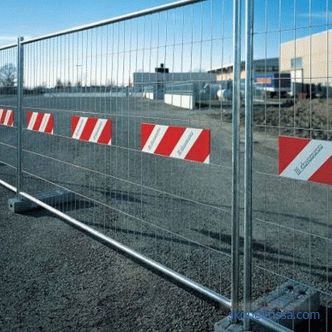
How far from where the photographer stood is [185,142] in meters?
4.02

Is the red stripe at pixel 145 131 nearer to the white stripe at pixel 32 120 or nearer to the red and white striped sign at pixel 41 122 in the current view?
the red and white striped sign at pixel 41 122

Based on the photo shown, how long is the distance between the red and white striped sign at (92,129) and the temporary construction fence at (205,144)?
0.05 feet

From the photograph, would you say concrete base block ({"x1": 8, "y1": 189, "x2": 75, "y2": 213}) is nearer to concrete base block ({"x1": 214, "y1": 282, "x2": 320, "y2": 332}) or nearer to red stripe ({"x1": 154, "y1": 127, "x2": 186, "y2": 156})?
red stripe ({"x1": 154, "y1": 127, "x2": 186, "y2": 156})

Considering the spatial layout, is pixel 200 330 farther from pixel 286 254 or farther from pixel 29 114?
pixel 29 114

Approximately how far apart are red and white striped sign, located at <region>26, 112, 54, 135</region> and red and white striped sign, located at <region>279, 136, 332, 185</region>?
3928 millimetres

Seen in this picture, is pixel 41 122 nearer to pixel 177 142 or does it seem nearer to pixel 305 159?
pixel 177 142

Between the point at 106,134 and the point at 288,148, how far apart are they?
253 centimetres

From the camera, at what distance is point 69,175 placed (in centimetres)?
870

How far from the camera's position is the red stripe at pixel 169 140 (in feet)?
13.4

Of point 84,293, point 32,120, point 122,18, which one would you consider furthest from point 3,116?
point 84,293

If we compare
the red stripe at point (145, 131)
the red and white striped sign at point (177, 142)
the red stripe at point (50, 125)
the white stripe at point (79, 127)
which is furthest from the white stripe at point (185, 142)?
the red stripe at point (50, 125)

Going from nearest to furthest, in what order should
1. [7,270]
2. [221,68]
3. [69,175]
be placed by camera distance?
[221,68] < [7,270] < [69,175]

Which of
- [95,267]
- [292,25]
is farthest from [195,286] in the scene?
[292,25]

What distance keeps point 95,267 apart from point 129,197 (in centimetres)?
257
